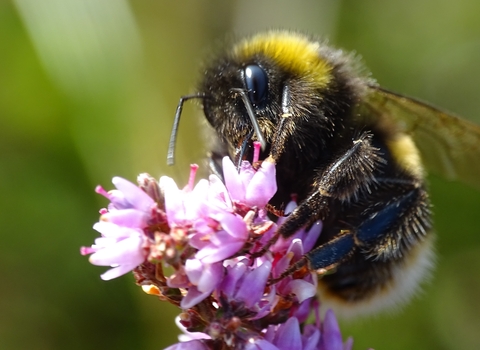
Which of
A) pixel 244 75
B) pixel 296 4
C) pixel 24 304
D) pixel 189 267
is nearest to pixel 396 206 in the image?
pixel 244 75

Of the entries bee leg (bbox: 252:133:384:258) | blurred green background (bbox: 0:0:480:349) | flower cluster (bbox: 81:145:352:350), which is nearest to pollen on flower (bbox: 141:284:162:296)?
flower cluster (bbox: 81:145:352:350)

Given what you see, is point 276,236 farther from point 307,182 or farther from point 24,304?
point 24,304

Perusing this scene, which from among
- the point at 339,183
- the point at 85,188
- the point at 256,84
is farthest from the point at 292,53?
the point at 85,188

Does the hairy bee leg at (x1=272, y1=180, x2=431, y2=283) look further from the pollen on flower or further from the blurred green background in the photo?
the blurred green background

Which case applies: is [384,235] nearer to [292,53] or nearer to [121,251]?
[292,53]

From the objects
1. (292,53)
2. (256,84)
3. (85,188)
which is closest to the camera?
(256,84)

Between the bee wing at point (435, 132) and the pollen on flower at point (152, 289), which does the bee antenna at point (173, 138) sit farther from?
the bee wing at point (435, 132)
